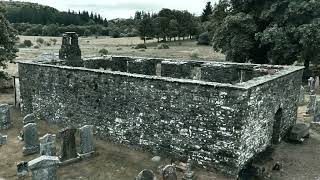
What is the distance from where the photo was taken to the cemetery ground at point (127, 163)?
1293 cm

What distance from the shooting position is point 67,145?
1392cm

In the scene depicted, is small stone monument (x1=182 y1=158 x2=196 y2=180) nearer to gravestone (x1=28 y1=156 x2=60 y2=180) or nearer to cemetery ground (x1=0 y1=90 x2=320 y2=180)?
cemetery ground (x1=0 y1=90 x2=320 y2=180)

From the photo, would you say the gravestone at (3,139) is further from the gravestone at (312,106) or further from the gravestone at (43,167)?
the gravestone at (312,106)

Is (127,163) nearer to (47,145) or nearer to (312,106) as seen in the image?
(47,145)

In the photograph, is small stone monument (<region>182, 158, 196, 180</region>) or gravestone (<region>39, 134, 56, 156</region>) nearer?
small stone monument (<region>182, 158, 196, 180</region>)

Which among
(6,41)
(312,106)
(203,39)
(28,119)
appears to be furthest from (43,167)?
(203,39)

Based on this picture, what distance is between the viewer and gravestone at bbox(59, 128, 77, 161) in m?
13.8

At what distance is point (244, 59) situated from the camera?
30.9 meters

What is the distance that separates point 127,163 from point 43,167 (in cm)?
397

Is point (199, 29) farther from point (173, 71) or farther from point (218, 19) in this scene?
point (173, 71)

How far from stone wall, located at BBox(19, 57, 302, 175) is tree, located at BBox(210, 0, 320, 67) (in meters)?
10.6

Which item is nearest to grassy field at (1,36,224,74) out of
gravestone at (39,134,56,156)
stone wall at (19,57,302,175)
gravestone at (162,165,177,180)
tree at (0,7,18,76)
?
tree at (0,7,18,76)

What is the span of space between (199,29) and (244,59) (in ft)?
164

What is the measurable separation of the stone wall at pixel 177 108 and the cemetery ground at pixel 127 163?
491 mm
